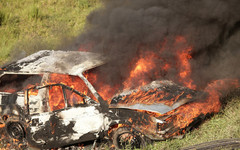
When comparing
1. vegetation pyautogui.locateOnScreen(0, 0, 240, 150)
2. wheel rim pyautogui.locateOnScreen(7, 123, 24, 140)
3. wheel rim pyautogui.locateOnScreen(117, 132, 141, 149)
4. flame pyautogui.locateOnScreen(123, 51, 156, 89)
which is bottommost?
wheel rim pyautogui.locateOnScreen(117, 132, 141, 149)

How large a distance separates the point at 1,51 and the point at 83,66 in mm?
6419

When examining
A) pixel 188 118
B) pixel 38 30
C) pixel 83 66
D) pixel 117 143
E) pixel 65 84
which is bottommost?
pixel 117 143

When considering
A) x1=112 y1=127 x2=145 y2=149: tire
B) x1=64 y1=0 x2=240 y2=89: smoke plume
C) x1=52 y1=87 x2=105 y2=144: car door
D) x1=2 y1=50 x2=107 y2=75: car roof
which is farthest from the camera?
x1=64 y1=0 x2=240 y2=89: smoke plume

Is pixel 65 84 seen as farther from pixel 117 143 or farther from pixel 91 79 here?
pixel 117 143

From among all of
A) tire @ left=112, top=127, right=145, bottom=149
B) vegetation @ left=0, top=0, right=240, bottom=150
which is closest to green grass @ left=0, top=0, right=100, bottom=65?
vegetation @ left=0, top=0, right=240, bottom=150

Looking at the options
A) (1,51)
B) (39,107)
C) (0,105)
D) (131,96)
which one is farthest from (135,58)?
(1,51)

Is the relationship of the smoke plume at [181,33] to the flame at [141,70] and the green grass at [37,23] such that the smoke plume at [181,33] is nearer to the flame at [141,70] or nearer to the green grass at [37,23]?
the flame at [141,70]

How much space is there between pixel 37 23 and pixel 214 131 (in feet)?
31.6

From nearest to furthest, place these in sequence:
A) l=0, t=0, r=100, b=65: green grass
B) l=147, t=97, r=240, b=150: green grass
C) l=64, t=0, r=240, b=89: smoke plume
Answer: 1. l=147, t=97, r=240, b=150: green grass
2. l=64, t=0, r=240, b=89: smoke plume
3. l=0, t=0, r=100, b=65: green grass

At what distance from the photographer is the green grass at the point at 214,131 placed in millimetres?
5043

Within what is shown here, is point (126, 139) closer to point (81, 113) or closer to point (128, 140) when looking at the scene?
point (128, 140)

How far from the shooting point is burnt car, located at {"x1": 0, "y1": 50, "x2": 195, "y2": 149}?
15.8ft

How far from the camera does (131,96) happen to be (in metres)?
5.13

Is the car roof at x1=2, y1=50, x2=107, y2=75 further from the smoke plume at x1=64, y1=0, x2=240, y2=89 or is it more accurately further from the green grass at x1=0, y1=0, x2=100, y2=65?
the green grass at x1=0, y1=0, x2=100, y2=65
